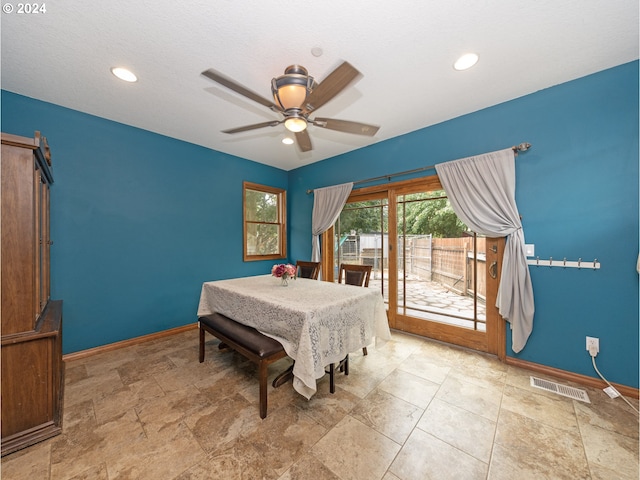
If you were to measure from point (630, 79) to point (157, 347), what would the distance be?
5264 millimetres

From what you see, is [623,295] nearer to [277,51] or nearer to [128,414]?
[277,51]

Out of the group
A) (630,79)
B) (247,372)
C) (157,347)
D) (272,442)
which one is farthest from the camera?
(157,347)

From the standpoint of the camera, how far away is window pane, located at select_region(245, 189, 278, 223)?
423 cm

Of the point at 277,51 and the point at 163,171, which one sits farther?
the point at 163,171

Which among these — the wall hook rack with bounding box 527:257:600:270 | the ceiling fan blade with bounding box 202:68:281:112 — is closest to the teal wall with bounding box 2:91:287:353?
the ceiling fan blade with bounding box 202:68:281:112

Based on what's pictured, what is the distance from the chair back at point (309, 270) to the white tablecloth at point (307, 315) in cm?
58

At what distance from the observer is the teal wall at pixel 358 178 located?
6.44ft

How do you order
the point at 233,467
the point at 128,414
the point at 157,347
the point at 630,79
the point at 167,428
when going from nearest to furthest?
the point at 233,467 < the point at 167,428 < the point at 128,414 < the point at 630,79 < the point at 157,347

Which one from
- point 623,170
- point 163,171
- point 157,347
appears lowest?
point 157,347

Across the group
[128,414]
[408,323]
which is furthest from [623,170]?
[128,414]

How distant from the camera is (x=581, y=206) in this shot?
2.08 metres

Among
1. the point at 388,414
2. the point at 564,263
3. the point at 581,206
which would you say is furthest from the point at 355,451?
the point at 581,206

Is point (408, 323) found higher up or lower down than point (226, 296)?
lower down

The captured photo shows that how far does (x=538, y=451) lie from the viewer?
142 cm
